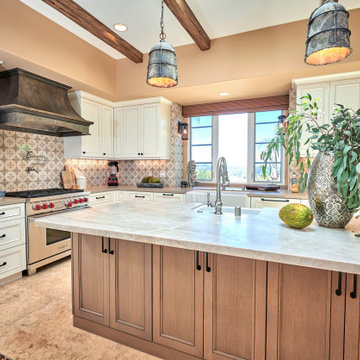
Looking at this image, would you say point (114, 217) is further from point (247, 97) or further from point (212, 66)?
point (247, 97)

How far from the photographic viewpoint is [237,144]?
14.8 ft

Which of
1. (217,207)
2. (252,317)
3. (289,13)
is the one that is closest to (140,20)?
(289,13)

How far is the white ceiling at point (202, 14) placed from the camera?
2.61m

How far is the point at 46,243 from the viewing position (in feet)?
10.1

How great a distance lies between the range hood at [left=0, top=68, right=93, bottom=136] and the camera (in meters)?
2.81

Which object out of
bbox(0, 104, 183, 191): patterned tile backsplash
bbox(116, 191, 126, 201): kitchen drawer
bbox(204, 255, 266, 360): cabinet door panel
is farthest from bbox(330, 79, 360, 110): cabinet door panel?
bbox(116, 191, 126, 201): kitchen drawer

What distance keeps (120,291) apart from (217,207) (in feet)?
2.99

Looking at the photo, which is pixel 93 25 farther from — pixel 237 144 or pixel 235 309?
pixel 235 309

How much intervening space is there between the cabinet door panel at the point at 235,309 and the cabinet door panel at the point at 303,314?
5 centimetres

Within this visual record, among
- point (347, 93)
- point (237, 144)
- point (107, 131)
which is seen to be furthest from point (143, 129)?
point (347, 93)

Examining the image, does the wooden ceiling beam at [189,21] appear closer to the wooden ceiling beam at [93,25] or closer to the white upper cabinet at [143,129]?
the wooden ceiling beam at [93,25]

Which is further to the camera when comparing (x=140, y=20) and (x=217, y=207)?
(x=140, y=20)

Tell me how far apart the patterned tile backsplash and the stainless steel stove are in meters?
0.39

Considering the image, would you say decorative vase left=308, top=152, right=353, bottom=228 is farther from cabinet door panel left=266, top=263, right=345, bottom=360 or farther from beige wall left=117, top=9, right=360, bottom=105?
beige wall left=117, top=9, right=360, bottom=105
